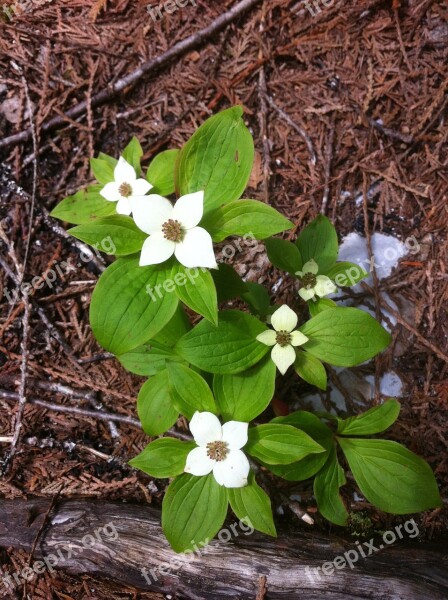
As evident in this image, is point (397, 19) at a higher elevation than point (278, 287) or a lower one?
higher

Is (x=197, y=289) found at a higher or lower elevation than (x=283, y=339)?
higher

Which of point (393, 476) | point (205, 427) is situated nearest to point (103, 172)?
point (205, 427)

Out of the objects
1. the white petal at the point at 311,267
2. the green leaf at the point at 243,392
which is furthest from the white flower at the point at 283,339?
the white petal at the point at 311,267

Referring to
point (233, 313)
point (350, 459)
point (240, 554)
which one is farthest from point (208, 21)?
point (240, 554)

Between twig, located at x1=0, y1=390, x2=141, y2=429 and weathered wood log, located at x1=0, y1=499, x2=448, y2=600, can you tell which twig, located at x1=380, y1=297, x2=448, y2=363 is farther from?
twig, located at x1=0, y1=390, x2=141, y2=429

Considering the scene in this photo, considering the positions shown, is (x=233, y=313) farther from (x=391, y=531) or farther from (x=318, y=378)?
(x=391, y=531)

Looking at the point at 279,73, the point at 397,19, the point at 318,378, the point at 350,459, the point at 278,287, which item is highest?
the point at 397,19

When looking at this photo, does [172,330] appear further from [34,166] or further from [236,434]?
[34,166]

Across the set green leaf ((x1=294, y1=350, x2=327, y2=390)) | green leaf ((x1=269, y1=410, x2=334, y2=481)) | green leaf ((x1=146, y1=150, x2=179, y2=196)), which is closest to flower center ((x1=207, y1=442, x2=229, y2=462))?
green leaf ((x1=269, y1=410, x2=334, y2=481))
